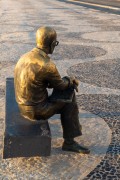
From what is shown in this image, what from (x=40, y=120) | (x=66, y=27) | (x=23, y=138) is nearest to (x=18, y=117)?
(x=40, y=120)

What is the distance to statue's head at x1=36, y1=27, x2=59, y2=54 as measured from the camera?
3902 millimetres

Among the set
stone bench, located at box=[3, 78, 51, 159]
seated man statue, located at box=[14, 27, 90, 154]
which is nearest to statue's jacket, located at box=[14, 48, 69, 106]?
seated man statue, located at box=[14, 27, 90, 154]

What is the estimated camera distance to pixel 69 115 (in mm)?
4301

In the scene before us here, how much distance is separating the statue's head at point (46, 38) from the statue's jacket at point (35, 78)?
0.08 meters

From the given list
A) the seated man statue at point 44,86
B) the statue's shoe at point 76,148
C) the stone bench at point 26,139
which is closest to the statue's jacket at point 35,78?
the seated man statue at point 44,86

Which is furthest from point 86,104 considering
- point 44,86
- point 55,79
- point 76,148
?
point 55,79

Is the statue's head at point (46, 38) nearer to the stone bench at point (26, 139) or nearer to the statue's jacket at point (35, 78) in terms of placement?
the statue's jacket at point (35, 78)

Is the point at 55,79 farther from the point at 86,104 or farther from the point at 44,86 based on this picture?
the point at 86,104

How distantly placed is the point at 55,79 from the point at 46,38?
520 millimetres

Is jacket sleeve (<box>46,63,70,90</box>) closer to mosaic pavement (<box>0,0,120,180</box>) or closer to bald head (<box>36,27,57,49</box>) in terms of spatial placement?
bald head (<box>36,27,57,49</box>)

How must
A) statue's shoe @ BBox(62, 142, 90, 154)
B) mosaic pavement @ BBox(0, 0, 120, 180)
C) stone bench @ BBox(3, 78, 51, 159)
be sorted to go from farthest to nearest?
1. statue's shoe @ BBox(62, 142, 90, 154)
2. mosaic pavement @ BBox(0, 0, 120, 180)
3. stone bench @ BBox(3, 78, 51, 159)

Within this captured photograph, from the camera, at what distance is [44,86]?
4180 mm

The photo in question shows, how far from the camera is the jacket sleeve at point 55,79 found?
3.92 meters

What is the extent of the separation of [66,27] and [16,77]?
41.1 feet
